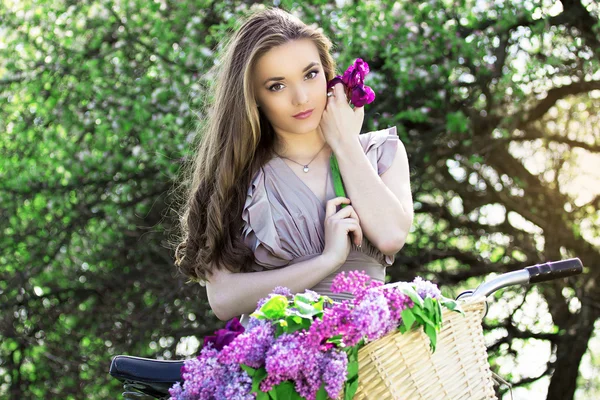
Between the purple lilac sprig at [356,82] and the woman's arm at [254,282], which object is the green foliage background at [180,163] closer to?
the purple lilac sprig at [356,82]

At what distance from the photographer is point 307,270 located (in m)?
2.35

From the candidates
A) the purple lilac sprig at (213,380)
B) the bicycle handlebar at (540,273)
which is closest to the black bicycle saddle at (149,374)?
the purple lilac sprig at (213,380)

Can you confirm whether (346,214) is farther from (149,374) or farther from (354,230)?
(149,374)

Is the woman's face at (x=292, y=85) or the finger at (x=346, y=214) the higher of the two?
the woman's face at (x=292, y=85)

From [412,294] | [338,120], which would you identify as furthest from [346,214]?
[412,294]

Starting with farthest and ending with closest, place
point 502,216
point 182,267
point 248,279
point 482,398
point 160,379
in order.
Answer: point 502,216, point 182,267, point 248,279, point 160,379, point 482,398

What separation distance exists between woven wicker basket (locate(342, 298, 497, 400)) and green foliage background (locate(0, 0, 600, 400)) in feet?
9.24

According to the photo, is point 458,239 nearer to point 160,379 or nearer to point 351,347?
point 160,379

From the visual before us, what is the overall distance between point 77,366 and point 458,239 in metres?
2.48

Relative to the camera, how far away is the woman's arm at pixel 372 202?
2.43m

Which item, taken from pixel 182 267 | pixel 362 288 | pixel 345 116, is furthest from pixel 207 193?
pixel 362 288

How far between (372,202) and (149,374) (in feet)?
2.41

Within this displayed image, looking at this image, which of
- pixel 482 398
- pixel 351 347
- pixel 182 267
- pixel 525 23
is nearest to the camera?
pixel 351 347

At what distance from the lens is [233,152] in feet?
8.60
